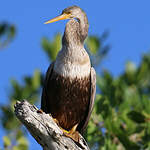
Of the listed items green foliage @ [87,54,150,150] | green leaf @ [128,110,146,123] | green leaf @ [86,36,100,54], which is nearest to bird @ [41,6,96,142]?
green foliage @ [87,54,150,150]

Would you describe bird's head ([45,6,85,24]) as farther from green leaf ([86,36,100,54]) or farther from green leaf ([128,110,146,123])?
green leaf ([86,36,100,54])

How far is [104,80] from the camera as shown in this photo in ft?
31.0

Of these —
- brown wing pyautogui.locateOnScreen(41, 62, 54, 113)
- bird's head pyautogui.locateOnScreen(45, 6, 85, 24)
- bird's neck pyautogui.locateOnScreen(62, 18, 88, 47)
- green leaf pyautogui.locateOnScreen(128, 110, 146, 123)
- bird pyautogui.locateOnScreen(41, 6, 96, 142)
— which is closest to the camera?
bird pyautogui.locateOnScreen(41, 6, 96, 142)

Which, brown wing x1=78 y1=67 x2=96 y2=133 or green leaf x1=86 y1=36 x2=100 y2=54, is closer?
brown wing x1=78 y1=67 x2=96 y2=133

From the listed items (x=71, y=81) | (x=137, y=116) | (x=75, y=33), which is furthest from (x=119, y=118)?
(x=75, y=33)

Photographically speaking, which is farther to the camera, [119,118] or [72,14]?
[119,118]

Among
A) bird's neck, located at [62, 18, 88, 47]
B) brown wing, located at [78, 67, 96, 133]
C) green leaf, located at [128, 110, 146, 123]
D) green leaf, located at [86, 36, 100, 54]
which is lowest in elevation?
green leaf, located at [128, 110, 146, 123]

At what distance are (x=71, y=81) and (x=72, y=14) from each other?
3.60 feet

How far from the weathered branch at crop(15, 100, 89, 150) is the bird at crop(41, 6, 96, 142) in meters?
0.72

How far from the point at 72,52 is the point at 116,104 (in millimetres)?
1828

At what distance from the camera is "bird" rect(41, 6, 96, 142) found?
23.3 feet

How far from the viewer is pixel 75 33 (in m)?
7.30

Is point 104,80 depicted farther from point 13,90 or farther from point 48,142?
point 48,142

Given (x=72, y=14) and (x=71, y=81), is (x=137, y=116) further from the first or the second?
(x=72, y=14)
